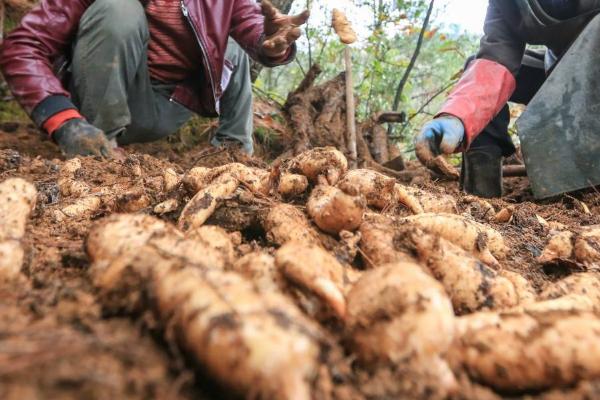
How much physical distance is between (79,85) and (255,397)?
9.63ft

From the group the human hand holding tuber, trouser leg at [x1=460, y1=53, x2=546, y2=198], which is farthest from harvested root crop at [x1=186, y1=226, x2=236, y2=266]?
trouser leg at [x1=460, y1=53, x2=546, y2=198]

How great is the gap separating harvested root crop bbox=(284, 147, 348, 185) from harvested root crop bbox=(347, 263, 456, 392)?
84cm

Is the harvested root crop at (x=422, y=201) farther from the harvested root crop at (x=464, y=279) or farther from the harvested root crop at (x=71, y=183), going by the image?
the harvested root crop at (x=71, y=183)

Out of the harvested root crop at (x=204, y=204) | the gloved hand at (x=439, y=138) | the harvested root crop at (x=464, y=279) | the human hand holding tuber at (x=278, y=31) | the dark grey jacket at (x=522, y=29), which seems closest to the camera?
the harvested root crop at (x=464, y=279)

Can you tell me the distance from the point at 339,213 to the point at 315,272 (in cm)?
40

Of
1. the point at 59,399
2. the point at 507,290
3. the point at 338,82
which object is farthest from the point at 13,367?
the point at 338,82

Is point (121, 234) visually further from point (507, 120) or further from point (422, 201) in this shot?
point (507, 120)

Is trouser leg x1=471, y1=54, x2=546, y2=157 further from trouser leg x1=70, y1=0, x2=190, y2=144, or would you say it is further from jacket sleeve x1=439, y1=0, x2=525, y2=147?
trouser leg x1=70, y1=0, x2=190, y2=144

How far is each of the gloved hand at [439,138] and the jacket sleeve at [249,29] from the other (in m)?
1.41

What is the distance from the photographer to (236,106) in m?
3.85

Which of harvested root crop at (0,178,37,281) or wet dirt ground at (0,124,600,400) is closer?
wet dirt ground at (0,124,600,400)

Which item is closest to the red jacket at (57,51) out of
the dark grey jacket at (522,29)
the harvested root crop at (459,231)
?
the dark grey jacket at (522,29)

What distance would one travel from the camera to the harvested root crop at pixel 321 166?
1638 millimetres

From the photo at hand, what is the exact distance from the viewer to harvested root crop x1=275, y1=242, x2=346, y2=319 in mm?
829
